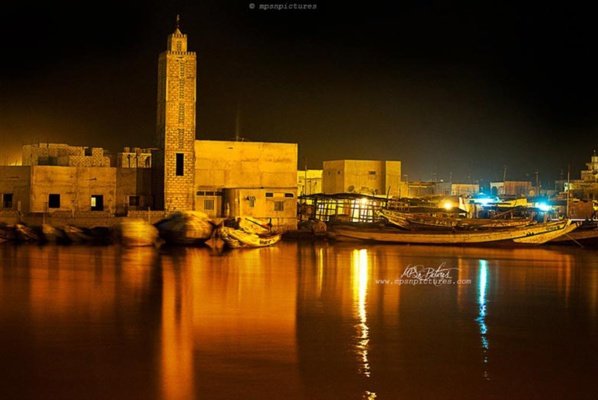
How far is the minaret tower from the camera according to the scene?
138 ft

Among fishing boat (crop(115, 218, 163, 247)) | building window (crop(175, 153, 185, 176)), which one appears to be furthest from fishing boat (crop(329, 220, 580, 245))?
fishing boat (crop(115, 218, 163, 247))

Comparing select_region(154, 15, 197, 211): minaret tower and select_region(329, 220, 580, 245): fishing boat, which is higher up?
select_region(154, 15, 197, 211): minaret tower

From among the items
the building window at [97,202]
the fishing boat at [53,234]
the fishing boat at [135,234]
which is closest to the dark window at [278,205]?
the fishing boat at [135,234]

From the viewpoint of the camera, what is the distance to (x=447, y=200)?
55.7 metres

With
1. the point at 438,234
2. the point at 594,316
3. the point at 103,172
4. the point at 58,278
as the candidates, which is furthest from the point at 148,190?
the point at 594,316

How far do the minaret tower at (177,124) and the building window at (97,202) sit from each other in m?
2.73

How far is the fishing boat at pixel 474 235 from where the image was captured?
41.2m

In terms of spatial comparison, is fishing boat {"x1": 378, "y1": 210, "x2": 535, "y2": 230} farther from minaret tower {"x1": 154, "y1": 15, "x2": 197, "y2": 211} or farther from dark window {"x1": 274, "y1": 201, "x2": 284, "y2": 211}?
minaret tower {"x1": 154, "y1": 15, "x2": 197, "y2": 211}

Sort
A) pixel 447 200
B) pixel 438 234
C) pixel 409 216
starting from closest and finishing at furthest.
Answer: pixel 438 234 < pixel 409 216 < pixel 447 200

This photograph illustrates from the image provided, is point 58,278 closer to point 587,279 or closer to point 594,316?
point 594,316

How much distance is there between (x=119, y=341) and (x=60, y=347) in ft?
3.42

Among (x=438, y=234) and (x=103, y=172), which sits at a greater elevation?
(x=103, y=172)

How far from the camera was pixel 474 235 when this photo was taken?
4122 centimetres

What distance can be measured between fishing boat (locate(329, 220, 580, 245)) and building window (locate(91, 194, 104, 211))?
12.0 m
